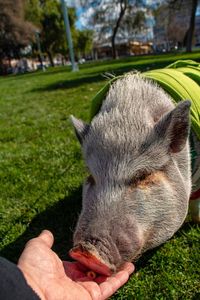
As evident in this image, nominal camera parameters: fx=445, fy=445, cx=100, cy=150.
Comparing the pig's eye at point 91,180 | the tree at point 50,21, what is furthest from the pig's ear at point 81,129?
the tree at point 50,21

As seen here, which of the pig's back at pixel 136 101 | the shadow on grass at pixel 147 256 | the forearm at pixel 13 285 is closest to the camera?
the forearm at pixel 13 285

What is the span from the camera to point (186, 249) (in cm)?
407

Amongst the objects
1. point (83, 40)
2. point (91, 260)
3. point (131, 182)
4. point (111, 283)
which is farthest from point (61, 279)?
point (83, 40)

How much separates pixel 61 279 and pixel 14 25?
56.1 m

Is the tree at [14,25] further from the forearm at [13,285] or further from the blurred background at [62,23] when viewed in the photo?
the forearm at [13,285]

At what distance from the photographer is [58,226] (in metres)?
4.70

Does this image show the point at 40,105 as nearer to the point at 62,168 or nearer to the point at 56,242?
the point at 62,168

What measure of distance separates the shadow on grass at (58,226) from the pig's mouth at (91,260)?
1.48 meters

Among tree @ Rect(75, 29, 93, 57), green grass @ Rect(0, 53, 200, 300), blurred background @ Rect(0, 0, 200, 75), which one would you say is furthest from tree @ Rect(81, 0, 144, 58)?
green grass @ Rect(0, 53, 200, 300)

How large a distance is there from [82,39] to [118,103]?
74429 millimetres

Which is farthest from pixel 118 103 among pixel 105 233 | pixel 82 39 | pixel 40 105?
pixel 82 39

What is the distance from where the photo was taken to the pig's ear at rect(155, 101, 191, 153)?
10.0 ft

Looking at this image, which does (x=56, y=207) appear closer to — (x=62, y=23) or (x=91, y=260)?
(x=91, y=260)

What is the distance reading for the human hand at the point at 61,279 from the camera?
276 cm
